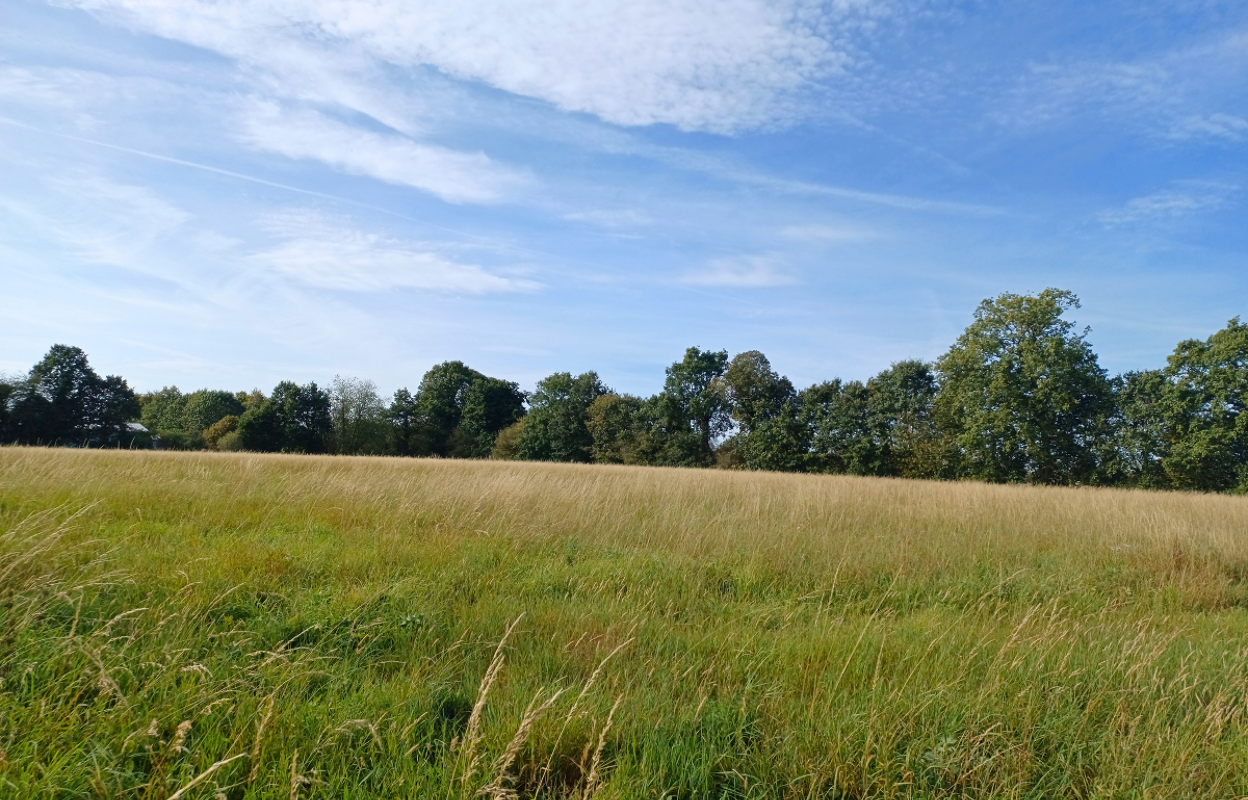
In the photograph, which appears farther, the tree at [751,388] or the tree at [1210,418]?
the tree at [751,388]

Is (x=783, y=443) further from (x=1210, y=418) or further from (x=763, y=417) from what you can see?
(x=1210, y=418)

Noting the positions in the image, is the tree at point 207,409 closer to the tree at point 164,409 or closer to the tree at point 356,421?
the tree at point 164,409

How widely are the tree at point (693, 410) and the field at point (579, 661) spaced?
41.0 metres

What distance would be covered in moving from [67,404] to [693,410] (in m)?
47.4

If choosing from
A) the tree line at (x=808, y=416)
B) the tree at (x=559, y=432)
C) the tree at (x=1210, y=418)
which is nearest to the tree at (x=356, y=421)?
the tree line at (x=808, y=416)

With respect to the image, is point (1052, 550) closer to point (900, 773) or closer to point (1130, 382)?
point (900, 773)

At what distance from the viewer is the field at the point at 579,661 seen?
2.55 metres

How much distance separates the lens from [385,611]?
13.9 feet

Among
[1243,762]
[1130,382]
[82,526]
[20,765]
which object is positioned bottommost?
[1243,762]

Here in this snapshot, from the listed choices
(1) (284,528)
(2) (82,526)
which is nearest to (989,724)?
(1) (284,528)

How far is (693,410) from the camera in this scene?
50.5 m

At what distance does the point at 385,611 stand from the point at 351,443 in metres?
55.8

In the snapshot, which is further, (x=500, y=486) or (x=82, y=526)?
(x=500, y=486)

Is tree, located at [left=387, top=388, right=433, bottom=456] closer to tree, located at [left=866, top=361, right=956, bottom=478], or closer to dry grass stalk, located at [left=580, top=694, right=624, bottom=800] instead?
tree, located at [left=866, top=361, right=956, bottom=478]
